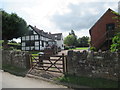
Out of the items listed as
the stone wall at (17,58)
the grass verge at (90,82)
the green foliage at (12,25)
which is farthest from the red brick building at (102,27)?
the green foliage at (12,25)

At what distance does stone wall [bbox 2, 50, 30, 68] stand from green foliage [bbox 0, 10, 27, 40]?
12.7 metres

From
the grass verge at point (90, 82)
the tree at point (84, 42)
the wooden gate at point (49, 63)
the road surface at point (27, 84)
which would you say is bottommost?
the road surface at point (27, 84)

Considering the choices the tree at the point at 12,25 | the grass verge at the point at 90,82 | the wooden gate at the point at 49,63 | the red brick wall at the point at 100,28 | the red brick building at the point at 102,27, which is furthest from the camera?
the tree at the point at 12,25

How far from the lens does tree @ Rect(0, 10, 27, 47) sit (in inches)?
887

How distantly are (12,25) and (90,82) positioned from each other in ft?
74.5

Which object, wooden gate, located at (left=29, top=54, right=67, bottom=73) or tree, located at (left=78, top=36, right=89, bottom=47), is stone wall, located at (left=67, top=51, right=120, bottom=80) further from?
tree, located at (left=78, top=36, right=89, bottom=47)

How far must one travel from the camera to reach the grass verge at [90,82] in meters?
5.56

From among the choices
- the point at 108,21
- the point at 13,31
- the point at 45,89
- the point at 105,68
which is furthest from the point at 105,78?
the point at 13,31

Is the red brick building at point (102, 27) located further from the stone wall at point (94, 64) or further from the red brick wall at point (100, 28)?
the stone wall at point (94, 64)

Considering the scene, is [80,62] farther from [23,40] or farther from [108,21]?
[23,40]

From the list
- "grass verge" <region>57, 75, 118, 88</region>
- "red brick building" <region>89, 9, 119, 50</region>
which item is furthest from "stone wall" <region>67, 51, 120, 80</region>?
"red brick building" <region>89, 9, 119, 50</region>

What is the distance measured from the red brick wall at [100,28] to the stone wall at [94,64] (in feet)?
35.9

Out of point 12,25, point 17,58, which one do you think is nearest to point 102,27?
point 17,58

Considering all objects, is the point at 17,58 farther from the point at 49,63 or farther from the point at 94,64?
the point at 94,64
